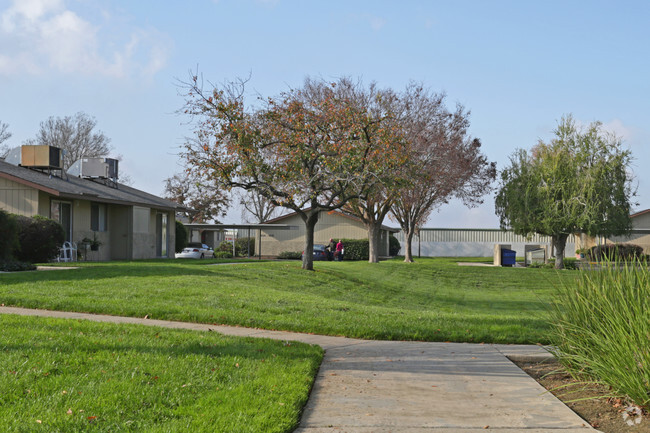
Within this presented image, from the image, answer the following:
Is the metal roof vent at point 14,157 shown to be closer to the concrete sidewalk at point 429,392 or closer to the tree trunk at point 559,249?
the concrete sidewalk at point 429,392

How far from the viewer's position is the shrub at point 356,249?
4747cm

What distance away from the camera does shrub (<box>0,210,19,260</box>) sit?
19.5 meters

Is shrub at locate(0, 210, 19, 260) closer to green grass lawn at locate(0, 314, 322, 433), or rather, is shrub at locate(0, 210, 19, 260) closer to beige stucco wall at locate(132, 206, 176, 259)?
beige stucco wall at locate(132, 206, 176, 259)

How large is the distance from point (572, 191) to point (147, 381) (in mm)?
36144

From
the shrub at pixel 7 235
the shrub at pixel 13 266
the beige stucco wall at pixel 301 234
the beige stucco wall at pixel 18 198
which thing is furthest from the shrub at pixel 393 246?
the shrub at pixel 13 266

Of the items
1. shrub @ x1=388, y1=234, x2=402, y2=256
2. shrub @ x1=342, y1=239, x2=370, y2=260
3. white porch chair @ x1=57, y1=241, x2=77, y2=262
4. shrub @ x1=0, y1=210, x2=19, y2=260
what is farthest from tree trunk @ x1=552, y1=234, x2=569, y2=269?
shrub @ x1=0, y1=210, x2=19, y2=260

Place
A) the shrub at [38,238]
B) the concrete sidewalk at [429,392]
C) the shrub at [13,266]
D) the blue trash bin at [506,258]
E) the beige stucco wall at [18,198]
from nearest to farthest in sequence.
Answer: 1. the concrete sidewalk at [429,392]
2. the shrub at [13,266]
3. the shrub at [38,238]
4. the beige stucco wall at [18,198]
5. the blue trash bin at [506,258]

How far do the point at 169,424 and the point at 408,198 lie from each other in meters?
33.9

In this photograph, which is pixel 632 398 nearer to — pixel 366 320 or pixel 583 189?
pixel 366 320

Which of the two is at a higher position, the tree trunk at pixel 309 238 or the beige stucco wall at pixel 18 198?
the beige stucco wall at pixel 18 198

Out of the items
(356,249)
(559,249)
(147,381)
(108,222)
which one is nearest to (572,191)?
(559,249)

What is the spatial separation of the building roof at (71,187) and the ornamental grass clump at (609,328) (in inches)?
835

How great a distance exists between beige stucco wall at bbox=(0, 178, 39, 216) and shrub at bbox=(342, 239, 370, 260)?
2597 centimetres

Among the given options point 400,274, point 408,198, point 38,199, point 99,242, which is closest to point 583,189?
point 408,198
